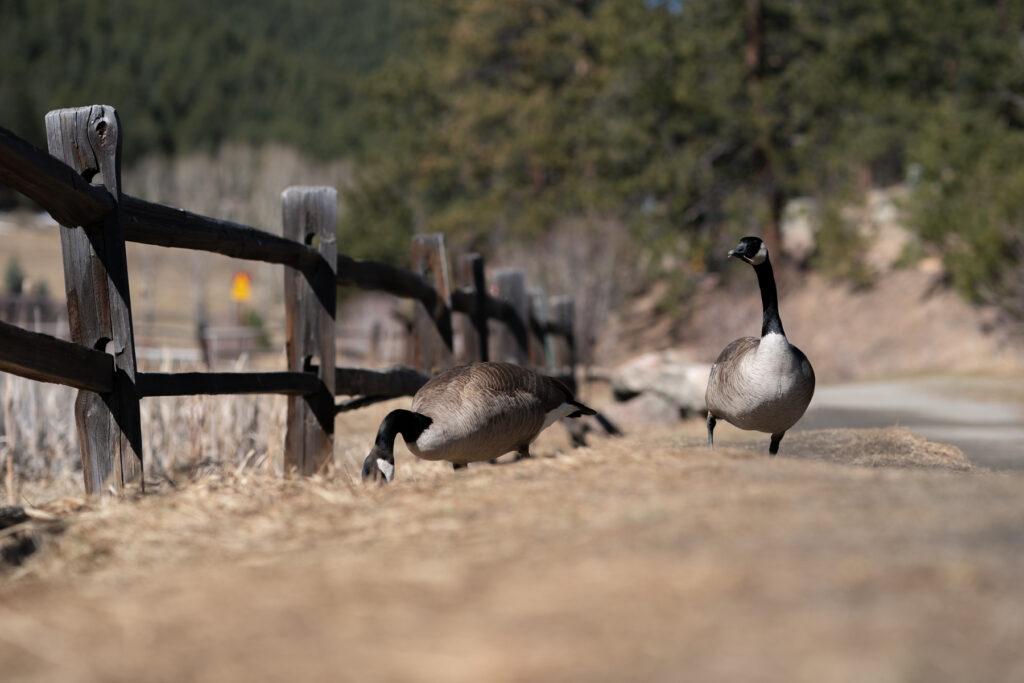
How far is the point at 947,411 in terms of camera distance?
1473cm

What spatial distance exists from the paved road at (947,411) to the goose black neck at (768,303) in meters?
1.63

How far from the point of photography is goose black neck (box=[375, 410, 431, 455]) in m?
5.27

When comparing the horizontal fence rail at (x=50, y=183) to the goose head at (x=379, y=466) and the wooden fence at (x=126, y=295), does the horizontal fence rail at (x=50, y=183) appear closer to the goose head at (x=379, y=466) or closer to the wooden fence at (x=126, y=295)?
the wooden fence at (x=126, y=295)

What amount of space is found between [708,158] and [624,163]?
2.62 m

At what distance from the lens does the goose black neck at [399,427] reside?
5266mm

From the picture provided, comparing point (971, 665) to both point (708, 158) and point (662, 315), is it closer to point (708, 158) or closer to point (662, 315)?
point (708, 158)

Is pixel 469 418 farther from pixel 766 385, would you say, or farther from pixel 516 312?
pixel 516 312

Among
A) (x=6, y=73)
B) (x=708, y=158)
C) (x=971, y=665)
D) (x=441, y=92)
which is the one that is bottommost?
(x=971, y=665)

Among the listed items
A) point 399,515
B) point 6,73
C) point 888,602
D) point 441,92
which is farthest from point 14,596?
point 6,73

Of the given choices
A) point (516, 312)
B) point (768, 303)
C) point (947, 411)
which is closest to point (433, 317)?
point (768, 303)

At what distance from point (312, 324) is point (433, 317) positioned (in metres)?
2.42

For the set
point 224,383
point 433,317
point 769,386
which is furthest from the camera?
point 433,317

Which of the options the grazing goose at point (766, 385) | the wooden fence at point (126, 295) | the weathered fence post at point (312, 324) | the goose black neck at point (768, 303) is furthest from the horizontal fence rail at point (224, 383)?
the goose black neck at point (768, 303)

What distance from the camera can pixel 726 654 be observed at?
218 centimetres
